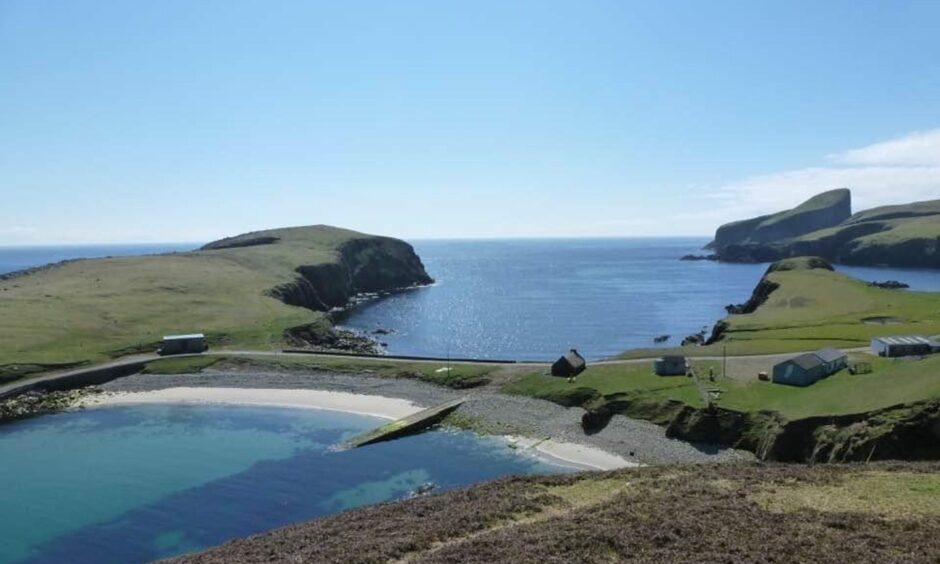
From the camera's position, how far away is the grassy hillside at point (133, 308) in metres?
90.1

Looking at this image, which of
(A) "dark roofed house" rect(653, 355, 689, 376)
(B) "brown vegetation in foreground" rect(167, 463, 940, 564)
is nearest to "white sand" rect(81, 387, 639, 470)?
(A) "dark roofed house" rect(653, 355, 689, 376)

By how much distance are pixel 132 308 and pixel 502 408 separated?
75011 mm

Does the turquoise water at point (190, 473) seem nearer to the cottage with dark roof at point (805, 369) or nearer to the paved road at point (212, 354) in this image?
the paved road at point (212, 354)

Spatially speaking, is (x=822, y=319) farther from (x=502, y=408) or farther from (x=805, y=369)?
(x=502, y=408)

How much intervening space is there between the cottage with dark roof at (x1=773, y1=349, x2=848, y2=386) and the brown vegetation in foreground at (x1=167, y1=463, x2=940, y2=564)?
2300 cm

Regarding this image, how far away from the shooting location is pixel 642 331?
4761 inches

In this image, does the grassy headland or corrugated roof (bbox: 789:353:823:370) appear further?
corrugated roof (bbox: 789:353:823:370)

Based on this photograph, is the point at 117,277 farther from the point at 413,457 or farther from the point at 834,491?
the point at 834,491

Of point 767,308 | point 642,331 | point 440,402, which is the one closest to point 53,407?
point 440,402

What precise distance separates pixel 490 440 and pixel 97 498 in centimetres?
3021

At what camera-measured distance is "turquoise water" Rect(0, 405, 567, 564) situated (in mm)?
41375

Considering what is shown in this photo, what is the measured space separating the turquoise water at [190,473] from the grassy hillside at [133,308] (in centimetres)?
2420

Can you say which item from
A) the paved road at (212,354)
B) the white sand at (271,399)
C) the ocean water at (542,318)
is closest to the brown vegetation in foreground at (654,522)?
the white sand at (271,399)

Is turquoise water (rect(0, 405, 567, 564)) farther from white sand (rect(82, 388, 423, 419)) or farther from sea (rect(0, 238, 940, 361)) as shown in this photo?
sea (rect(0, 238, 940, 361))
